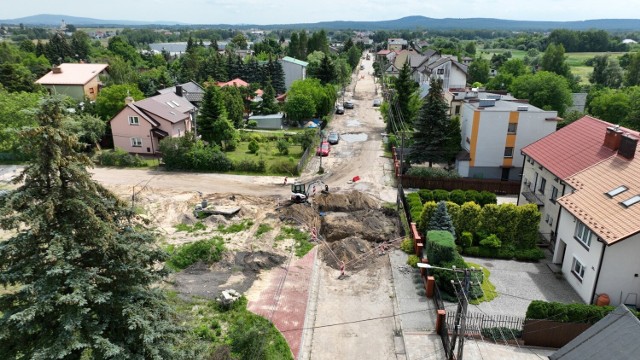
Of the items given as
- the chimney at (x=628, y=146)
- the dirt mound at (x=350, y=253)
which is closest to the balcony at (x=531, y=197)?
the chimney at (x=628, y=146)

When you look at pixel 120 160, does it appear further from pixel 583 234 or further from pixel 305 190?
pixel 583 234

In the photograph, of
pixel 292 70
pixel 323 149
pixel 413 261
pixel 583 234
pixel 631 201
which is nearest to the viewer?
pixel 631 201

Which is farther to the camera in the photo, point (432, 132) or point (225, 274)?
point (432, 132)

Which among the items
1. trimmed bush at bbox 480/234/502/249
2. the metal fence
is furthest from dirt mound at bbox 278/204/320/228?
the metal fence

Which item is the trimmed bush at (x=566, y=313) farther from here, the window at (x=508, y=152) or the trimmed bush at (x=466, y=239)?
the window at (x=508, y=152)

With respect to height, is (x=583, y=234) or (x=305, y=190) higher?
(x=583, y=234)

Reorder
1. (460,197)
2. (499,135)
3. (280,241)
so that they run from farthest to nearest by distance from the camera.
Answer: (499,135) → (460,197) → (280,241)

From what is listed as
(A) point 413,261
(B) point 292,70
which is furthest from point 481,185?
(B) point 292,70

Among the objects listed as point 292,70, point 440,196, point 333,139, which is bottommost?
point 333,139
